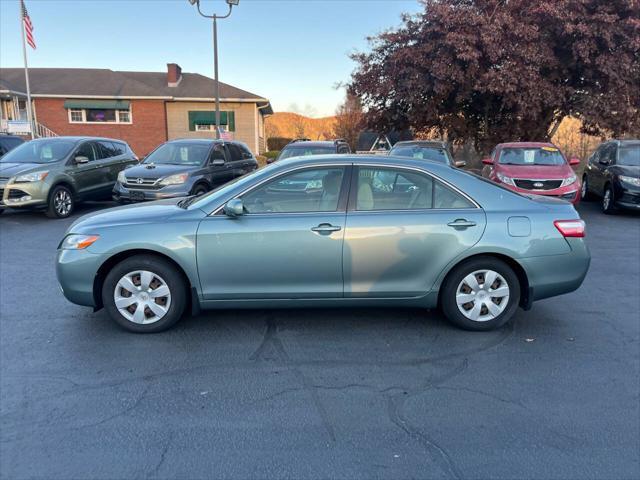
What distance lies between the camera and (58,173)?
1021cm

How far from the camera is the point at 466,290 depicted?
14.3 feet

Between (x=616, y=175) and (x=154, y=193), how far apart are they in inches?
A: 391

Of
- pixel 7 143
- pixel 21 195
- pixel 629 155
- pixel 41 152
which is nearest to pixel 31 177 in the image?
pixel 21 195

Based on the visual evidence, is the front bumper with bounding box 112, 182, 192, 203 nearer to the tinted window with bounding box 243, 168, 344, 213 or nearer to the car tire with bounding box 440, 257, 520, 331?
the tinted window with bounding box 243, 168, 344, 213

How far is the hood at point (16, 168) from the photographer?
974 cm

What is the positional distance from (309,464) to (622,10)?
18.5m

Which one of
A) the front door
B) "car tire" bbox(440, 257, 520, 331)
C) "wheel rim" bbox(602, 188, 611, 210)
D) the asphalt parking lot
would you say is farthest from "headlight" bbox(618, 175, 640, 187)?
the front door

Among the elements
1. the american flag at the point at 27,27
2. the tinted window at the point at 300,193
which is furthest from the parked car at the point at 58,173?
the american flag at the point at 27,27

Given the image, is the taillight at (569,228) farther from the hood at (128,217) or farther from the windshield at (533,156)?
the windshield at (533,156)

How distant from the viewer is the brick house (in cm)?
2934

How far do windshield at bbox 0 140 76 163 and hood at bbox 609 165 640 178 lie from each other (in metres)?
12.1

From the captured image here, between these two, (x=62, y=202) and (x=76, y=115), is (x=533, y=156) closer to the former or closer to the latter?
(x=62, y=202)

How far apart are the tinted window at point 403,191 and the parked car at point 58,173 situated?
Answer: 26.8ft

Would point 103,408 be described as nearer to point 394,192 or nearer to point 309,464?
point 309,464
